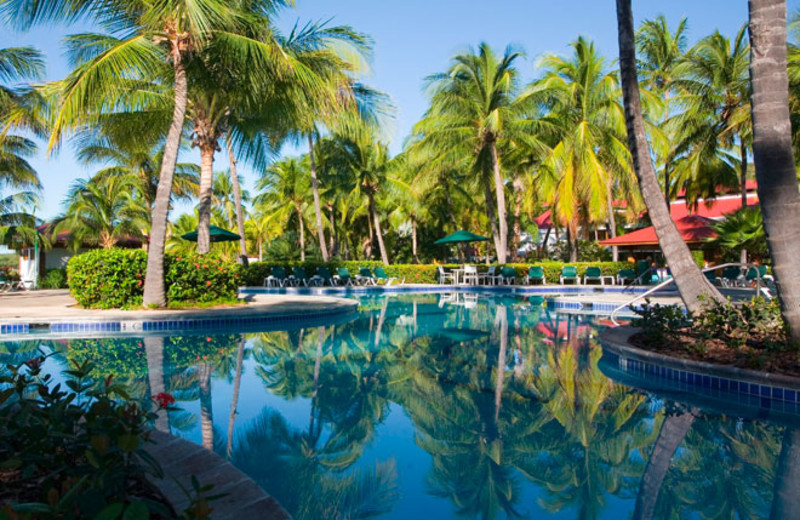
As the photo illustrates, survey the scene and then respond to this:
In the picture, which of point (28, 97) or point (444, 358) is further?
point (28, 97)

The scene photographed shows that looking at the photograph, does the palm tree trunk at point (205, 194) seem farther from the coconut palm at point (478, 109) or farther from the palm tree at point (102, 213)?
the palm tree at point (102, 213)

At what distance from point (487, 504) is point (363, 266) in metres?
19.2

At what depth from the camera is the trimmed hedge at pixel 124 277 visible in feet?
36.0

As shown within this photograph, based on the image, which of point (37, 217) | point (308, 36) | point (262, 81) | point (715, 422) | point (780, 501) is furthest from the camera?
point (37, 217)

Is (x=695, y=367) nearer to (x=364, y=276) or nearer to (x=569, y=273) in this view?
(x=569, y=273)

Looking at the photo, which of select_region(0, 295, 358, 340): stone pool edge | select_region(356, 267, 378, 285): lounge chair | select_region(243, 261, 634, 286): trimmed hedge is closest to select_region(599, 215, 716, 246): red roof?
select_region(243, 261, 634, 286): trimmed hedge

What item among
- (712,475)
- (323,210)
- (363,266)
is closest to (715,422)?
(712,475)

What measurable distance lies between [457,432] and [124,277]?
9.42m

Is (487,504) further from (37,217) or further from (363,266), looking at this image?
(37,217)

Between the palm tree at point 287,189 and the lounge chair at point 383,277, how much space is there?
11299mm

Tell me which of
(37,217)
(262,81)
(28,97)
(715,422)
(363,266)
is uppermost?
(28,97)

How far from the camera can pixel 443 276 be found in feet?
74.7

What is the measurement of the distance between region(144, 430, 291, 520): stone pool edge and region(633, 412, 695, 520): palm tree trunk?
82.7 inches

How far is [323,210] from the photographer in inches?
1276
